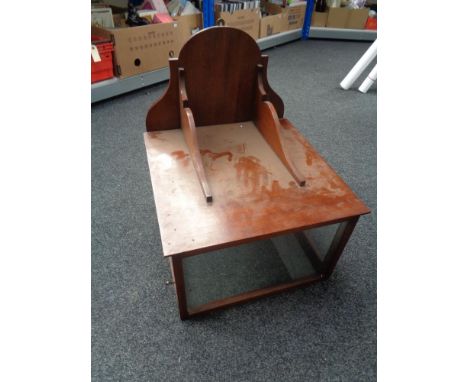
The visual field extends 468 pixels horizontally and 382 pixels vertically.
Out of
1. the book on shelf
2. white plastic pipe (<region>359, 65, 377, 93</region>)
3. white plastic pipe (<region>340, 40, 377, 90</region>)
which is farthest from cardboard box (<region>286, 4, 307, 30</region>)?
white plastic pipe (<region>359, 65, 377, 93</region>)

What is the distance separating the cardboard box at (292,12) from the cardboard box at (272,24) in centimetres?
6

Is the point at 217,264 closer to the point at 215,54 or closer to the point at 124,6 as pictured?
the point at 215,54

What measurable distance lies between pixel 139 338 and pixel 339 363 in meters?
0.59

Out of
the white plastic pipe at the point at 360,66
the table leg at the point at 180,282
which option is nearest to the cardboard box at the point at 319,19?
the white plastic pipe at the point at 360,66

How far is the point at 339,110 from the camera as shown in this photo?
2.10 meters

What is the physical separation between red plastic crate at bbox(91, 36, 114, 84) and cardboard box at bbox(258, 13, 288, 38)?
1572 millimetres

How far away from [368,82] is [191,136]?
2.02m

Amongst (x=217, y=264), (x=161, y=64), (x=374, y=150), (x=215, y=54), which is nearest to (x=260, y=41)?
(x=161, y=64)

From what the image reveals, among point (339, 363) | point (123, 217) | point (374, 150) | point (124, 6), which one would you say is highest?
point (124, 6)

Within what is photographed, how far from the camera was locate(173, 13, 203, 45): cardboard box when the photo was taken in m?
2.07

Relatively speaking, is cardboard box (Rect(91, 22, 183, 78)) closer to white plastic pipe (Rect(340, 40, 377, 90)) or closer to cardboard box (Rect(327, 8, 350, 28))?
white plastic pipe (Rect(340, 40, 377, 90))

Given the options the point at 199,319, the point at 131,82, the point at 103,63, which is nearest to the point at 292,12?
the point at 131,82

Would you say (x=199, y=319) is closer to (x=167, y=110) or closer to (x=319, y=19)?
(x=167, y=110)

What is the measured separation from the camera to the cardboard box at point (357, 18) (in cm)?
326
